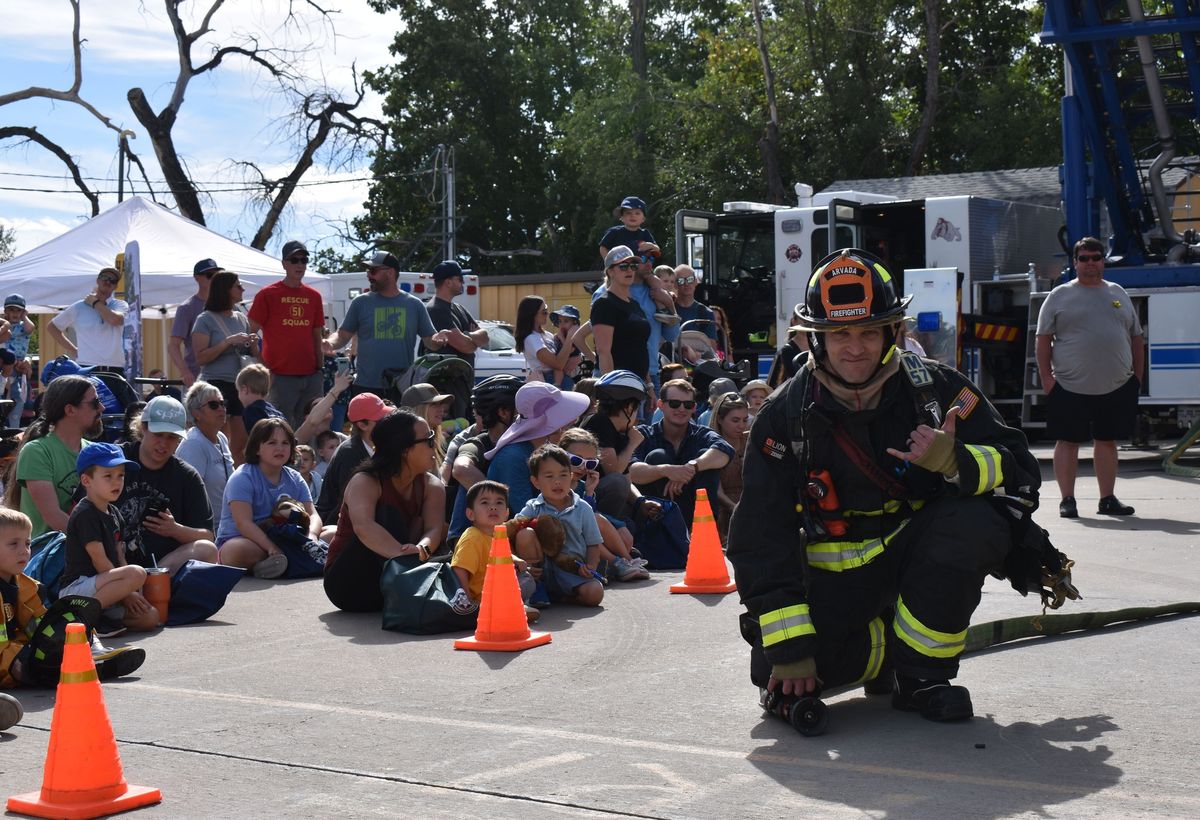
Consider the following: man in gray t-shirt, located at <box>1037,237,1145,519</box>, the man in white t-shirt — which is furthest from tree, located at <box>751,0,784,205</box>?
man in gray t-shirt, located at <box>1037,237,1145,519</box>

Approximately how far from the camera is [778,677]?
16.3ft

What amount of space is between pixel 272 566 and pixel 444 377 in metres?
2.43

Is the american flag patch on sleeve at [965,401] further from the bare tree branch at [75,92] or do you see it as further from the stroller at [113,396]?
the bare tree branch at [75,92]

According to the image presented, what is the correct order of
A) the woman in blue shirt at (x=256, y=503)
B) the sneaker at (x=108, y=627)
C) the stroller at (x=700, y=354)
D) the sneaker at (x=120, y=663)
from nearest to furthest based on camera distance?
the sneaker at (x=120, y=663) < the sneaker at (x=108, y=627) < the woman in blue shirt at (x=256, y=503) < the stroller at (x=700, y=354)

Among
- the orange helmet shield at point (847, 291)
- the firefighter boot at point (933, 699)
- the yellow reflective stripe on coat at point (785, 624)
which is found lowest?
the firefighter boot at point (933, 699)

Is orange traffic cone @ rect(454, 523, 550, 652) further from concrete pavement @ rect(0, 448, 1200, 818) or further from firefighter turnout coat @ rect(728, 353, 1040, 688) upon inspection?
firefighter turnout coat @ rect(728, 353, 1040, 688)

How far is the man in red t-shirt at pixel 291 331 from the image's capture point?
1167 centimetres

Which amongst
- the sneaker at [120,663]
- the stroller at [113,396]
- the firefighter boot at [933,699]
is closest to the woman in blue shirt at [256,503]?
the stroller at [113,396]

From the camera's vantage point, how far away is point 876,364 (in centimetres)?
502

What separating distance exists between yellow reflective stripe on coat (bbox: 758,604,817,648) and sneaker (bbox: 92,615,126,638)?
374cm

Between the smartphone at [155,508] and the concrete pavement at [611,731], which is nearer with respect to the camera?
the concrete pavement at [611,731]

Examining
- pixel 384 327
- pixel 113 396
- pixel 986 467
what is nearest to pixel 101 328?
pixel 113 396

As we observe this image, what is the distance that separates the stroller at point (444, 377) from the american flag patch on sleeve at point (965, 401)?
252 inches

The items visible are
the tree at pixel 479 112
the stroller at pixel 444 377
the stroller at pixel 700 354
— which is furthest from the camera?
the tree at pixel 479 112
